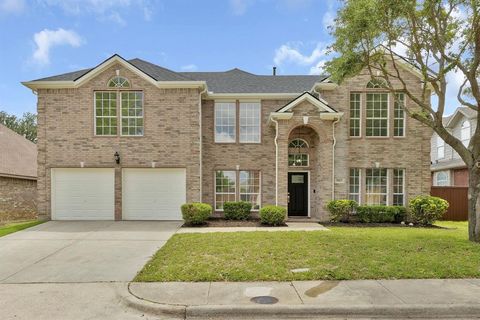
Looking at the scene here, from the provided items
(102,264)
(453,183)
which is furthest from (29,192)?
(453,183)

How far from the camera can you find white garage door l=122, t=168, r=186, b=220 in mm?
14086

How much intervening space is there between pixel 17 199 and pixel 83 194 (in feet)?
24.1

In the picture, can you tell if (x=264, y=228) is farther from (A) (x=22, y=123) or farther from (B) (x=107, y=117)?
(A) (x=22, y=123)

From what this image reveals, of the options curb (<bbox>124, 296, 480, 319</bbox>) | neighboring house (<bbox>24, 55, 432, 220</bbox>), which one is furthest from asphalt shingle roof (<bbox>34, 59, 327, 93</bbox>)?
curb (<bbox>124, 296, 480, 319</bbox>)

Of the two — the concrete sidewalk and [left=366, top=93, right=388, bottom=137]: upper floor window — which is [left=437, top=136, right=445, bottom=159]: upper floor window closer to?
[left=366, top=93, right=388, bottom=137]: upper floor window

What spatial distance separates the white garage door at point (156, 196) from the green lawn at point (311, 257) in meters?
4.09

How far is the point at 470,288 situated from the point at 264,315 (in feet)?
12.3

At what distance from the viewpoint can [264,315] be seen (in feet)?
15.4

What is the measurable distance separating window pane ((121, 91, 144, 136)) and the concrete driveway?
405 cm

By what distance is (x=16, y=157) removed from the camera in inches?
779

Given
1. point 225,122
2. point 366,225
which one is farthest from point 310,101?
point 366,225

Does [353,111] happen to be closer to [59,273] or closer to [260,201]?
[260,201]

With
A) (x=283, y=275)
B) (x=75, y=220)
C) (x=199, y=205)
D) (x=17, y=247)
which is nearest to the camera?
(x=283, y=275)

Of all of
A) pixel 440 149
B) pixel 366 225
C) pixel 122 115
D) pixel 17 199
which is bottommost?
pixel 366 225
